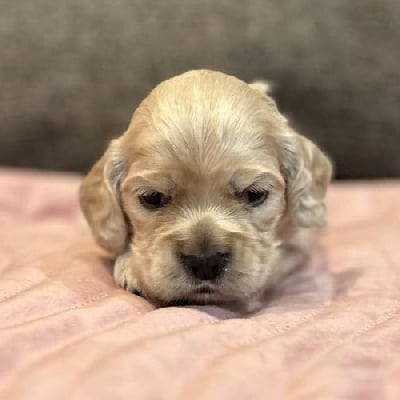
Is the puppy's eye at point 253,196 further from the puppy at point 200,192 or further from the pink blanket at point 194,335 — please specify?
the pink blanket at point 194,335

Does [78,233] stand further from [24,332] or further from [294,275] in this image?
[24,332]

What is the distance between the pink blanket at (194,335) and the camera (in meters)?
1.42

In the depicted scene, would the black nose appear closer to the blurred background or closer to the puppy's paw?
the puppy's paw

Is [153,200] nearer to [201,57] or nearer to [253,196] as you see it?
[253,196]

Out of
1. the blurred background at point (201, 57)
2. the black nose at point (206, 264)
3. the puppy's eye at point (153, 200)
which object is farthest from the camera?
the blurred background at point (201, 57)

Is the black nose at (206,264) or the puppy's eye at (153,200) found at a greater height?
the puppy's eye at (153,200)

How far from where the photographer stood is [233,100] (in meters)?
1.90

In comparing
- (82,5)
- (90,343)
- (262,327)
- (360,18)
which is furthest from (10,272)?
(360,18)

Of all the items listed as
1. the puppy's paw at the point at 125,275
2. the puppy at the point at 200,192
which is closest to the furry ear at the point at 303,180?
the puppy at the point at 200,192

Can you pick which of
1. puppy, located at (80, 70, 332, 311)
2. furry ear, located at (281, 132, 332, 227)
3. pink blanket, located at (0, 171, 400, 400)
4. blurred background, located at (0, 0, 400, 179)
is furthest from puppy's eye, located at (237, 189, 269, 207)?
blurred background, located at (0, 0, 400, 179)

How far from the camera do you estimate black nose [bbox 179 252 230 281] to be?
1770mm

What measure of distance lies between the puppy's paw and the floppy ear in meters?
0.05

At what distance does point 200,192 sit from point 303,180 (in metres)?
0.36

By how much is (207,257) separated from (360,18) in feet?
4.97
